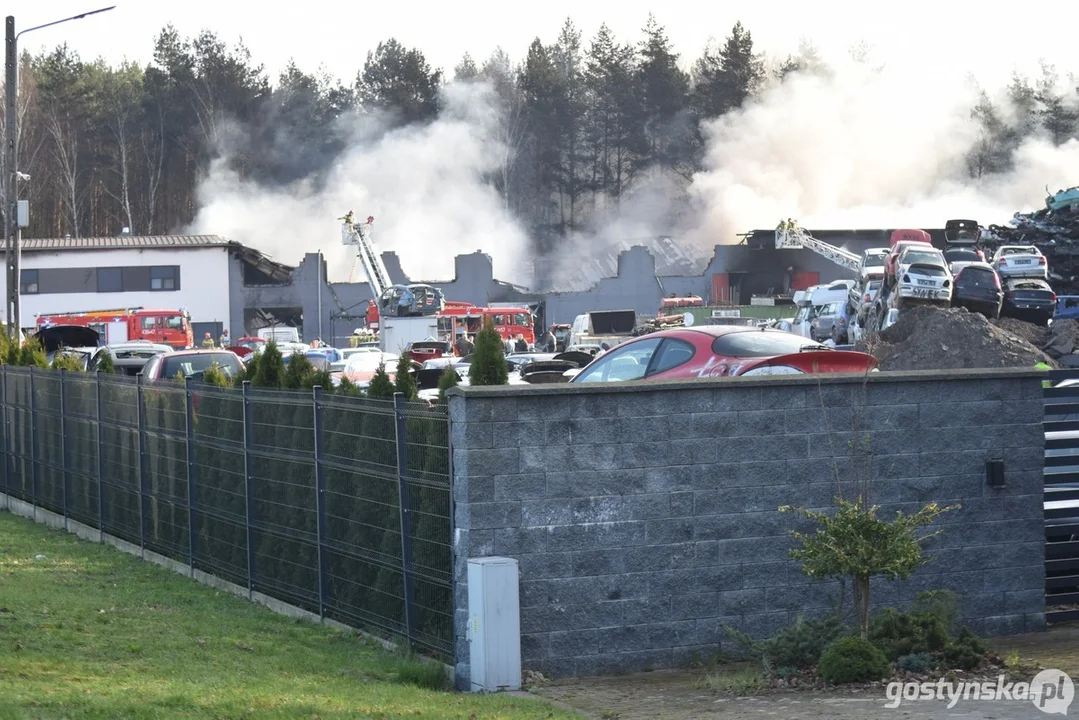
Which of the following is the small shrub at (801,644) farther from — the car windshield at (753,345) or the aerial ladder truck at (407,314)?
the aerial ladder truck at (407,314)

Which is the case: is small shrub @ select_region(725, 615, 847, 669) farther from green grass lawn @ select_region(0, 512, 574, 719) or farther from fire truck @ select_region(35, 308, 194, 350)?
fire truck @ select_region(35, 308, 194, 350)

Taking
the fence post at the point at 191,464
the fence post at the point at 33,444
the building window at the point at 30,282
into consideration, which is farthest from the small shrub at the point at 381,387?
the building window at the point at 30,282

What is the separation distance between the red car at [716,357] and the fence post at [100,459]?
5.65 meters

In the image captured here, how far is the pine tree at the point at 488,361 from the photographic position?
10023 mm

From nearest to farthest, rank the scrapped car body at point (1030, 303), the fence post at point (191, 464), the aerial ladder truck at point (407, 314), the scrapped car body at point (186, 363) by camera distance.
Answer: the fence post at point (191, 464) < the scrapped car body at point (186, 363) < the scrapped car body at point (1030, 303) < the aerial ladder truck at point (407, 314)

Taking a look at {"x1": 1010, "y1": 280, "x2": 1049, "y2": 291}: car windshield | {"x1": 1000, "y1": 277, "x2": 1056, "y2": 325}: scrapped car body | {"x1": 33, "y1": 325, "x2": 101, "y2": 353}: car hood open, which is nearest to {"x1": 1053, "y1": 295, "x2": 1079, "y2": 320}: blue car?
{"x1": 1010, "y1": 280, "x2": 1049, "y2": 291}: car windshield

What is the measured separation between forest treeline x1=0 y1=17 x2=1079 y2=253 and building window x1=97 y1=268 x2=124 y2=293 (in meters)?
25.8

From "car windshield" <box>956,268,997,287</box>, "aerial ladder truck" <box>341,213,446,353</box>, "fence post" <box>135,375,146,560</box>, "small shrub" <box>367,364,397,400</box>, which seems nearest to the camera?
"small shrub" <box>367,364,397,400</box>

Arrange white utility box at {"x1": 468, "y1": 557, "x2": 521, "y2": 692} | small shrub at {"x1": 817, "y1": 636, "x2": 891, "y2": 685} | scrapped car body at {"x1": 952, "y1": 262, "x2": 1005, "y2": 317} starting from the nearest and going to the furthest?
small shrub at {"x1": 817, "y1": 636, "x2": 891, "y2": 685} < white utility box at {"x1": 468, "y1": 557, "x2": 521, "y2": 692} < scrapped car body at {"x1": 952, "y1": 262, "x2": 1005, "y2": 317}

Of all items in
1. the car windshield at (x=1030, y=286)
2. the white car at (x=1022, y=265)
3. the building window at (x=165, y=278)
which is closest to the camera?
the car windshield at (x=1030, y=286)

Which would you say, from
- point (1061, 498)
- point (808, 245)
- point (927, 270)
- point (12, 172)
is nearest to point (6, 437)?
point (12, 172)

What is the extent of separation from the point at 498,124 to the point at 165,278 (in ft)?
120

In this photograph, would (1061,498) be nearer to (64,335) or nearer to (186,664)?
(186,664)

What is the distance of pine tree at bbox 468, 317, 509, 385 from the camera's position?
395 inches
